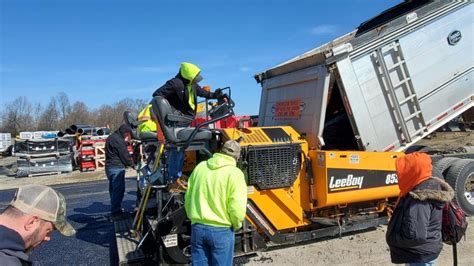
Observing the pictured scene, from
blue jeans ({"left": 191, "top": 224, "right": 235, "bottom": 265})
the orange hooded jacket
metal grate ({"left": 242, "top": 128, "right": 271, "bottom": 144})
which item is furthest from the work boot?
the orange hooded jacket

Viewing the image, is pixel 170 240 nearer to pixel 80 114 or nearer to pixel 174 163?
pixel 174 163

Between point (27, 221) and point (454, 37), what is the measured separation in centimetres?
590

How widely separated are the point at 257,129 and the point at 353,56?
1512 millimetres

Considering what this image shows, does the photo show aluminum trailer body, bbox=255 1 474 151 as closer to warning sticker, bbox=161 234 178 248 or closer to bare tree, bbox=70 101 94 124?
warning sticker, bbox=161 234 178 248

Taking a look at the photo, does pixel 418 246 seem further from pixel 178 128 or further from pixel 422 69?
pixel 422 69

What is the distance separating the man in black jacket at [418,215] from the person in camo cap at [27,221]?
7.15 feet

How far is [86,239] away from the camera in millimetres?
5672

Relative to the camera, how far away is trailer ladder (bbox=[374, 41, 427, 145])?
5191mm

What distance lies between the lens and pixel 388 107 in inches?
206

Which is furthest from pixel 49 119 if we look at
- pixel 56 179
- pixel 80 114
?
pixel 56 179

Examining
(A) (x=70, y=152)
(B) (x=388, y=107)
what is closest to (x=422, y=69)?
(B) (x=388, y=107)

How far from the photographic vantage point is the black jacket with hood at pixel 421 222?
2.68 meters

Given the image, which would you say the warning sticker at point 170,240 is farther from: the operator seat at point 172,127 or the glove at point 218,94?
the glove at point 218,94

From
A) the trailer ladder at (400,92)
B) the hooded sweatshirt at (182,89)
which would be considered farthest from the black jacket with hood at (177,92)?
the trailer ladder at (400,92)
